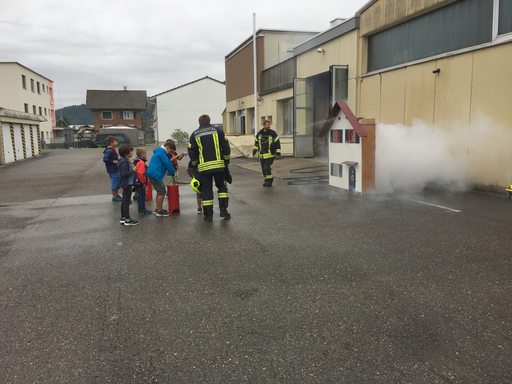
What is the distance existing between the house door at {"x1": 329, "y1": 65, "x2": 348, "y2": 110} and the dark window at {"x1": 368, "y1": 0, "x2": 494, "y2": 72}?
1571 millimetres

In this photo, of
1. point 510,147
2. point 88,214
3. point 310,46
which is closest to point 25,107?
point 310,46

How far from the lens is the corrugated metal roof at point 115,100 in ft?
201

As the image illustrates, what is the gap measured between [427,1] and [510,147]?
446 centimetres

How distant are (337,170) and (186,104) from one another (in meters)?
44.3

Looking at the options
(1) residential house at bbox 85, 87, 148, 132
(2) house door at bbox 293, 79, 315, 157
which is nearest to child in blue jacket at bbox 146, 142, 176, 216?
(2) house door at bbox 293, 79, 315, 157

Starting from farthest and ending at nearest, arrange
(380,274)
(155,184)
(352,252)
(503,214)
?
1. (155,184)
2. (503,214)
3. (352,252)
4. (380,274)

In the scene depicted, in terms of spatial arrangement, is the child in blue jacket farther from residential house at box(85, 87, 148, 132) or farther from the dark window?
residential house at box(85, 87, 148, 132)

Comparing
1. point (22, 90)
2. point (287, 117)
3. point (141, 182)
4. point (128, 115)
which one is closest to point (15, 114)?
point (287, 117)

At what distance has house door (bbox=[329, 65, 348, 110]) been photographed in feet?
49.0

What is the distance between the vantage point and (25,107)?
44812mm

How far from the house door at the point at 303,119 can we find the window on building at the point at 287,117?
2.48m

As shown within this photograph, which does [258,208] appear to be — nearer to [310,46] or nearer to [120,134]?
[310,46]

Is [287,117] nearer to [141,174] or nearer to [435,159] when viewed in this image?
[435,159]

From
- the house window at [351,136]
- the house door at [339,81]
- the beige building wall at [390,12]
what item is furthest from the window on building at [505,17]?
the house door at [339,81]
